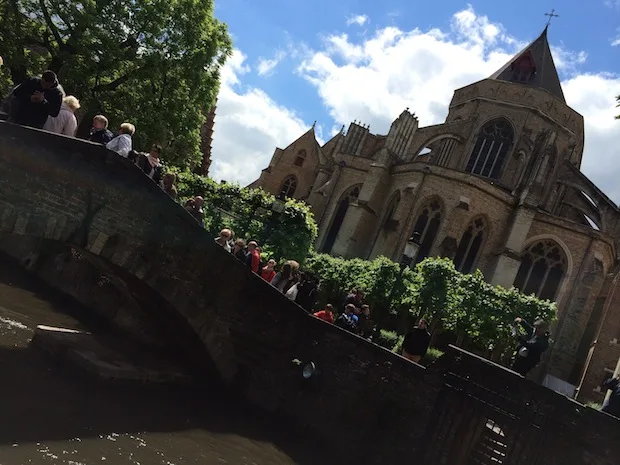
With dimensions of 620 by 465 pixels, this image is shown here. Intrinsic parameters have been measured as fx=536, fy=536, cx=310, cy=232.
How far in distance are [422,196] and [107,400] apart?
22527 mm

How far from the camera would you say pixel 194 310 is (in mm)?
9844

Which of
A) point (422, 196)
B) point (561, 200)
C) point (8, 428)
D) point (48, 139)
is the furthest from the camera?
point (561, 200)

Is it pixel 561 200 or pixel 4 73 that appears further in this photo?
pixel 561 200

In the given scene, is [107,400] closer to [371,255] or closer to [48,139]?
[48,139]

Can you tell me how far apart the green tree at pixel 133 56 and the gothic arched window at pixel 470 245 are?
48.7ft

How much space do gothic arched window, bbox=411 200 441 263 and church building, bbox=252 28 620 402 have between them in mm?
56

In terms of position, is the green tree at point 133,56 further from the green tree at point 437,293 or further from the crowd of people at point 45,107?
the crowd of people at point 45,107

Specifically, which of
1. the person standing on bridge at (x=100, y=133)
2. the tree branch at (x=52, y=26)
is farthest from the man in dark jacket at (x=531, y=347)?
the tree branch at (x=52, y=26)

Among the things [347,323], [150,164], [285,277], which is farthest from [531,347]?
[150,164]

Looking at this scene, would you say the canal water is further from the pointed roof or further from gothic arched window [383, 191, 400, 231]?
the pointed roof

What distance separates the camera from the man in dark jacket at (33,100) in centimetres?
766

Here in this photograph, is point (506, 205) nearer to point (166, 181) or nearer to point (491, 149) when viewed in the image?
point (491, 149)

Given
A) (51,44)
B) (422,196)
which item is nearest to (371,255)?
(422,196)

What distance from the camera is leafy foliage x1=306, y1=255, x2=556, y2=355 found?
66.3 ft
